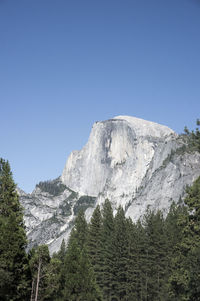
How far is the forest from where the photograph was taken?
94.0 feet

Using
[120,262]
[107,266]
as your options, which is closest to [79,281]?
[107,266]

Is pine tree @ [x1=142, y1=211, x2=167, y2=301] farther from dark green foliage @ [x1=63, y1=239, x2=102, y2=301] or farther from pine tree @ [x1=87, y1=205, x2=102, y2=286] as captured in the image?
dark green foliage @ [x1=63, y1=239, x2=102, y2=301]

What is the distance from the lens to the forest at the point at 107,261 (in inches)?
1128

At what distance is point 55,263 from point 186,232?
12.8 meters

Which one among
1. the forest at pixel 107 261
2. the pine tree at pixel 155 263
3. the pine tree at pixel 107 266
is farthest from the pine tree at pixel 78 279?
the pine tree at pixel 155 263

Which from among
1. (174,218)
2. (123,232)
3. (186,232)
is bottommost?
(186,232)

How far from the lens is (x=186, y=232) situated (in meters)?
38.7

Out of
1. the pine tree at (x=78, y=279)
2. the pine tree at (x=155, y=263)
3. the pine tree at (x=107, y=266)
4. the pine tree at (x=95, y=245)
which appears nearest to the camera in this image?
the pine tree at (x=78, y=279)

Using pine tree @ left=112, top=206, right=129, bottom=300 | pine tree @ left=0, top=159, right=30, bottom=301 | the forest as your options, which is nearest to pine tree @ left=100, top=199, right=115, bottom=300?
the forest

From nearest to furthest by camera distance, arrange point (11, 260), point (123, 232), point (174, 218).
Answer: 1. point (11, 260)
2. point (123, 232)
3. point (174, 218)

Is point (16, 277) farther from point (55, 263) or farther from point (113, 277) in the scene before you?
point (113, 277)

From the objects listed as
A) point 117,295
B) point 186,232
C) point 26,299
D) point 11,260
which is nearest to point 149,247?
point 117,295

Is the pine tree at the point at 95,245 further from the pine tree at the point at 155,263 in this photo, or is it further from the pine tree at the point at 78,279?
the pine tree at the point at 78,279

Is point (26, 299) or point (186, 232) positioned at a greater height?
point (186, 232)
